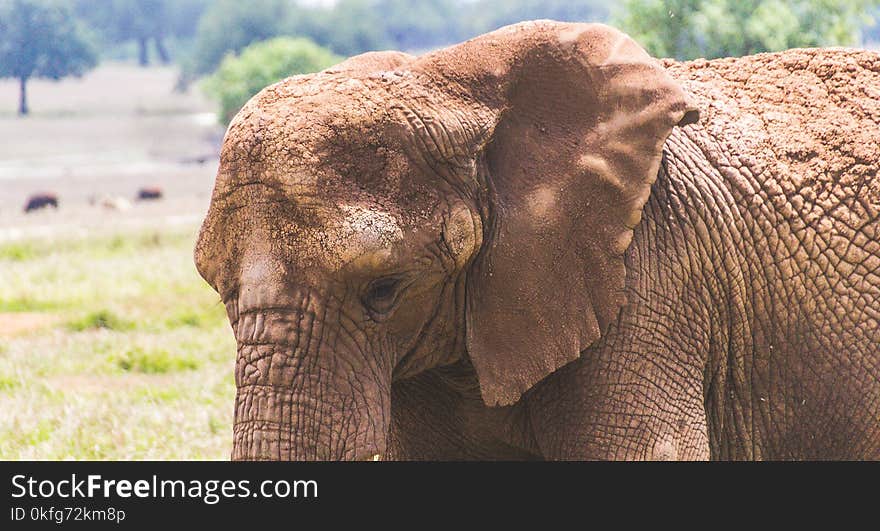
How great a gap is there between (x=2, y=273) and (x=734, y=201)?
1060 cm

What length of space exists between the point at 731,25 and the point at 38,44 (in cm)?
2686

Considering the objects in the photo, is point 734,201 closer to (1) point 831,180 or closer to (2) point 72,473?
(1) point 831,180

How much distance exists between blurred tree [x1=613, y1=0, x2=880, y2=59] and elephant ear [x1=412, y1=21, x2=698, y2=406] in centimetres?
1149

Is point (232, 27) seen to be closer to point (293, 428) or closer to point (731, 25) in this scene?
point (731, 25)

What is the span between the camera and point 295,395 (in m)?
3.56

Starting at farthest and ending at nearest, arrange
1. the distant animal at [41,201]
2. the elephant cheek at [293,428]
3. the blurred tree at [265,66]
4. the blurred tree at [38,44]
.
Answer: the blurred tree at [265,66]
the blurred tree at [38,44]
the distant animal at [41,201]
the elephant cheek at [293,428]

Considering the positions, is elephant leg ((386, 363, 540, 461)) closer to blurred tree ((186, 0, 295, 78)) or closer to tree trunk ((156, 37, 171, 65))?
blurred tree ((186, 0, 295, 78))

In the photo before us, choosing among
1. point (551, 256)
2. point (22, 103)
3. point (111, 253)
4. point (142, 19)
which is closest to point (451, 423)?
point (551, 256)

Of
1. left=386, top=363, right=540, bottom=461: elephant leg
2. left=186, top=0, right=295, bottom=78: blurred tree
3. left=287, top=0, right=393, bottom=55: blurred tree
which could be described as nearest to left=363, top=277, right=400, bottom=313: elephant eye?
left=386, top=363, right=540, bottom=461: elephant leg

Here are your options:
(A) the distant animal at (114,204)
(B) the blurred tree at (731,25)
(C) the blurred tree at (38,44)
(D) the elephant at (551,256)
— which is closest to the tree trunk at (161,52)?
(C) the blurred tree at (38,44)

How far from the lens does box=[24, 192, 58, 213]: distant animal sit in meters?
27.6

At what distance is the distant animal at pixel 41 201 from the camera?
27.6m

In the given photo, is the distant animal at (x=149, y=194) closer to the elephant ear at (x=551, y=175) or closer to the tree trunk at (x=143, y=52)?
the elephant ear at (x=551, y=175)

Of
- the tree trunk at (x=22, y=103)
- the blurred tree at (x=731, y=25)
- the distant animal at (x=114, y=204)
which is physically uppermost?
the tree trunk at (x=22, y=103)
